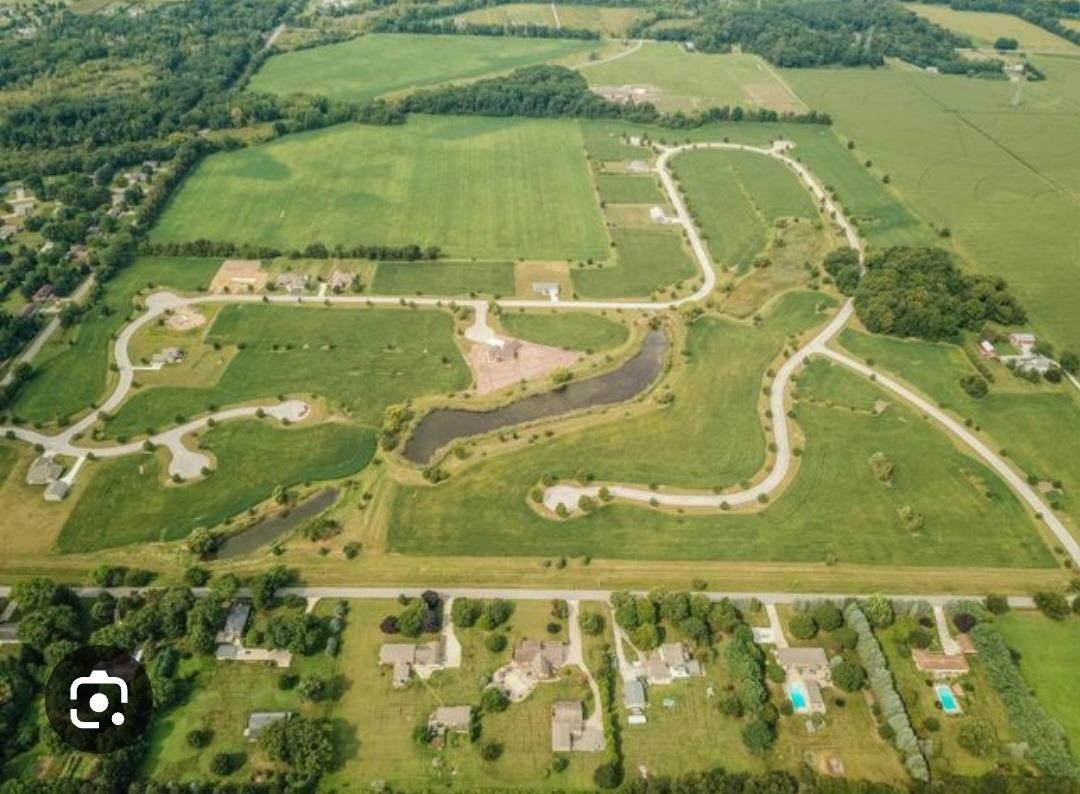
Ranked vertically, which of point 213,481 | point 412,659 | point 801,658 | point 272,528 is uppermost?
point 213,481

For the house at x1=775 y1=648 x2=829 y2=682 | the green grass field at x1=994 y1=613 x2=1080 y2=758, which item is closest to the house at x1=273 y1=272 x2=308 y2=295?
the house at x1=775 y1=648 x2=829 y2=682

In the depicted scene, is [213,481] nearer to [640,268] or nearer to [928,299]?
[640,268]

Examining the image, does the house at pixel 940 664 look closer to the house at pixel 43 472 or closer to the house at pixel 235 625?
the house at pixel 235 625

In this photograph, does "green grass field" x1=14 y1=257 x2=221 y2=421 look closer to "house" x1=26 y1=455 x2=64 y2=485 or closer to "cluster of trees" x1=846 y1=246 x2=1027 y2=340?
"house" x1=26 y1=455 x2=64 y2=485

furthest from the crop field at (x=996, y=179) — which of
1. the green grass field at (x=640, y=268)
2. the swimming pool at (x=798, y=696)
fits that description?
the swimming pool at (x=798, y=696)

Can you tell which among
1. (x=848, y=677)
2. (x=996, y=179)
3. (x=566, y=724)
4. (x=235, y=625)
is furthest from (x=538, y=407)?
(x=996, y=179)

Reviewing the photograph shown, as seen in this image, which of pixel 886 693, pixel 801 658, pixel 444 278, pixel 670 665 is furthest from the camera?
pixel 444 278
